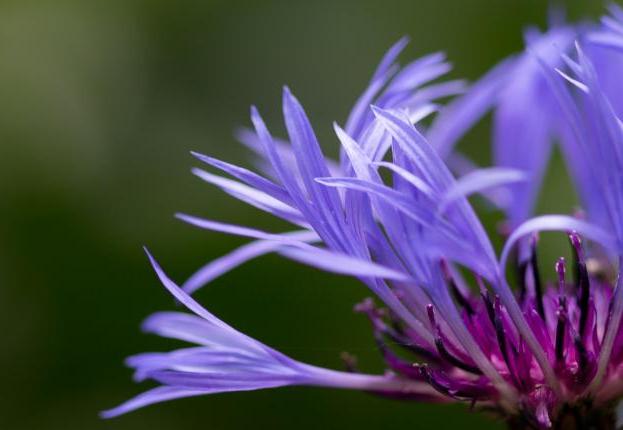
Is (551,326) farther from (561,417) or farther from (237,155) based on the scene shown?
(237,155)

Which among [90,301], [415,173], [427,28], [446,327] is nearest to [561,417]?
[446,327]

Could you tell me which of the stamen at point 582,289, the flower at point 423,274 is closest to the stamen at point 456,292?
the flower at point 423,274

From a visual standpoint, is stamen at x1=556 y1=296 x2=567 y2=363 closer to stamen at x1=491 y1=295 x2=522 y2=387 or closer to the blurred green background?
stamen at x1=491 y1=295 x2=522 y2=387

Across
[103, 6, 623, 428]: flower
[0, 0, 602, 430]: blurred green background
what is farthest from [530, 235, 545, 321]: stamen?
[0, 0, 602, 430]: blurred green background

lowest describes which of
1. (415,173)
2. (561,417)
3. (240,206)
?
(561,417)

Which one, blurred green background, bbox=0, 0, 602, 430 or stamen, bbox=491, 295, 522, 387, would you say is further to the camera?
blurred green background, bbox=0, 0, 602, 430

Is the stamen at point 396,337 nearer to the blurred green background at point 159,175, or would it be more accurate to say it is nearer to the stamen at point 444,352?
the stamen at point 444,352

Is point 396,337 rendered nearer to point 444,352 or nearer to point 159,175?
point 444,352
